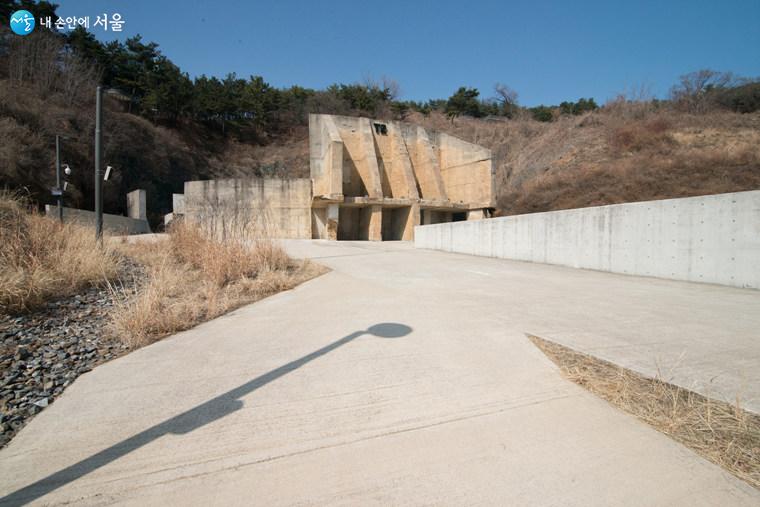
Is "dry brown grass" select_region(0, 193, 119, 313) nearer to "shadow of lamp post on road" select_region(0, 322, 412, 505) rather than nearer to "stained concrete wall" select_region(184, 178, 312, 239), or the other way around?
"shadow of lamp post on road" select_region(0, 322, 412, 505)

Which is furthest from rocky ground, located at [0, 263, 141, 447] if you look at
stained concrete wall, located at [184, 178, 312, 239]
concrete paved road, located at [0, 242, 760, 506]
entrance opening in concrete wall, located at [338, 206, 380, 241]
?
entrance opening in concrete wall, located at [338, 206, 380, 241]

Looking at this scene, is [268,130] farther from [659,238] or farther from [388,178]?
[659,238]

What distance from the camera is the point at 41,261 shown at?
4.64 metres

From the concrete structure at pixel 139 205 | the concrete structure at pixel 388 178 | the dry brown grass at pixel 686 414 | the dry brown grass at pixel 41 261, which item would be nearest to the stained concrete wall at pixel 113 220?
the concrete structure at pixel 139 205

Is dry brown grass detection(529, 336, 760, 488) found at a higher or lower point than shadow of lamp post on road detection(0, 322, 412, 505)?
higher

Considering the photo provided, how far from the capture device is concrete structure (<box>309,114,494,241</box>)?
808 inches

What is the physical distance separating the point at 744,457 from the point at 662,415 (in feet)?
1.12

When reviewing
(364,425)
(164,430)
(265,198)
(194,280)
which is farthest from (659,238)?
(265,198)

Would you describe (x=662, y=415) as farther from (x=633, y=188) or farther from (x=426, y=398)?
(x=633, y=188)

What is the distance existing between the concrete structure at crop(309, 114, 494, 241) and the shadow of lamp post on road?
17119mm

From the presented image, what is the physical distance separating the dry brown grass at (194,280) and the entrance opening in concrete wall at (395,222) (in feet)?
49.5

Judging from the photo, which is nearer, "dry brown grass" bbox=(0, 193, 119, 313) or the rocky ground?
the rocky ground

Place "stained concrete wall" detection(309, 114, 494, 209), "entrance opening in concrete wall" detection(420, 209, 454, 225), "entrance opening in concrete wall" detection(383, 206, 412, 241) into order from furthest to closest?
"entrance opening in concrete wall" detection(420, 209, 454, 225) < "entrance opening in concrete wall" detection(383, 206, 412, 241) < "stained concrete wall" detection(309, 114, 494, 209)

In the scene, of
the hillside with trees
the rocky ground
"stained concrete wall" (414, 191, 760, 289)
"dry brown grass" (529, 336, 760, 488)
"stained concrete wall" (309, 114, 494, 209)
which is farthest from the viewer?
"stained concrete wall" (309, 114, 494, 209)
